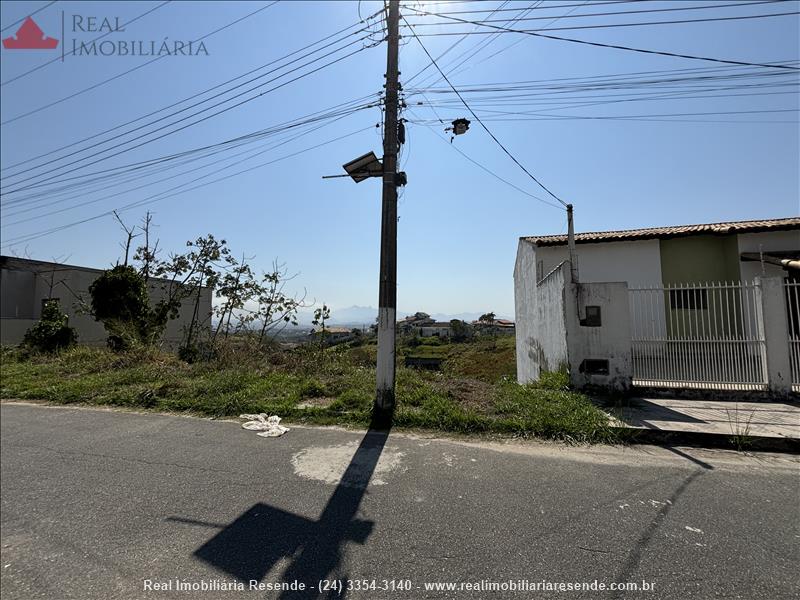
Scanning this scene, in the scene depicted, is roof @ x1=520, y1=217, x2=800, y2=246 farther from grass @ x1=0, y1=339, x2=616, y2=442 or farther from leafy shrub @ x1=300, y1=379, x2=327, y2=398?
leafy shrub @ x1=300, y1=379, x2=327, y2=398

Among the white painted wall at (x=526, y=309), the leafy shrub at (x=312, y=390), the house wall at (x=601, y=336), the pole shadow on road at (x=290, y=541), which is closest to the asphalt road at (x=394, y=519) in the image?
the pole shadow on road at (x=290, y=541)

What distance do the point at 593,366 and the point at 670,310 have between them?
108 inches

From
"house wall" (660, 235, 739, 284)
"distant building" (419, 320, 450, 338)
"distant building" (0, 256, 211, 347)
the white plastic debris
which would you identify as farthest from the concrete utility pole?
"distant building" (419, 320, 450, 338)

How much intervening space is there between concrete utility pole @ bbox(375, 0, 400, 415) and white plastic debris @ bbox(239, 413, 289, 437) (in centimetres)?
132

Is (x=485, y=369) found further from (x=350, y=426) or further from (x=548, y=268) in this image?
(x=350, y=426)

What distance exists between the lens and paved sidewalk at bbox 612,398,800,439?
13.8ft

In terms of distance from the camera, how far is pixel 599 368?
627 centimetres

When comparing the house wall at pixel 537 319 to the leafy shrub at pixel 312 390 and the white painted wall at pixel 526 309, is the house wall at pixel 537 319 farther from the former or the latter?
the leafy shrub at pixel 312 390

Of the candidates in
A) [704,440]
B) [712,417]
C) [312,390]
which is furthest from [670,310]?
[312,390]

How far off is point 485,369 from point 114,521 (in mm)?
17249

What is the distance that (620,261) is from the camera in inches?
432

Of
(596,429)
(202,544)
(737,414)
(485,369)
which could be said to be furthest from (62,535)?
(485,369)

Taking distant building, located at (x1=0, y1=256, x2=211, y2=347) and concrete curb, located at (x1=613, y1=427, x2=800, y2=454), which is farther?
distant building, located at (x1=0, y1=256, x2=211, y2=347)

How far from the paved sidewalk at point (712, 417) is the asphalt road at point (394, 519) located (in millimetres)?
514
